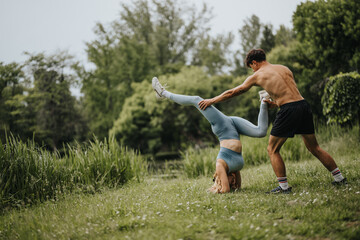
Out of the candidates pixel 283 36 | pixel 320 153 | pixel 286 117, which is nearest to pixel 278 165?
pixel 320 153

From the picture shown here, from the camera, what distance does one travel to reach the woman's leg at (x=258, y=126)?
4.65 meters

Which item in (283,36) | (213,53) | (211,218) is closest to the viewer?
(211,218)

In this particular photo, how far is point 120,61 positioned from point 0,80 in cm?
1416

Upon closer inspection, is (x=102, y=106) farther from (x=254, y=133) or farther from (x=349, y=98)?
(x=254, y=133)

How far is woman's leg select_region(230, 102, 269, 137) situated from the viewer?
4.65 meters

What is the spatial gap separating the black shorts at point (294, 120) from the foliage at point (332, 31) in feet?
31.3

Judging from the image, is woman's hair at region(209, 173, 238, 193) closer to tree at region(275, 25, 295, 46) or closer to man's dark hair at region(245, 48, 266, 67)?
man's dark hair at region(245, 48, 266, 67)

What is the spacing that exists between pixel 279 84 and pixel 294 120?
0.57 m

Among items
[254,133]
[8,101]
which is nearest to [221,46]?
[8,101]

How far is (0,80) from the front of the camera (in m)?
14.4

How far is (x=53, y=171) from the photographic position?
5.60m

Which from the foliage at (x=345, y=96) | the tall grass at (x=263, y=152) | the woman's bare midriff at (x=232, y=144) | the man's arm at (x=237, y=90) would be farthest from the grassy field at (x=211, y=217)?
the foliage at (x=345, y=96)

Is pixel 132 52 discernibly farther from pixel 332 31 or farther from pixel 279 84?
pixel 279 84

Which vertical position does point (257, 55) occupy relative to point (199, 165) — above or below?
above
